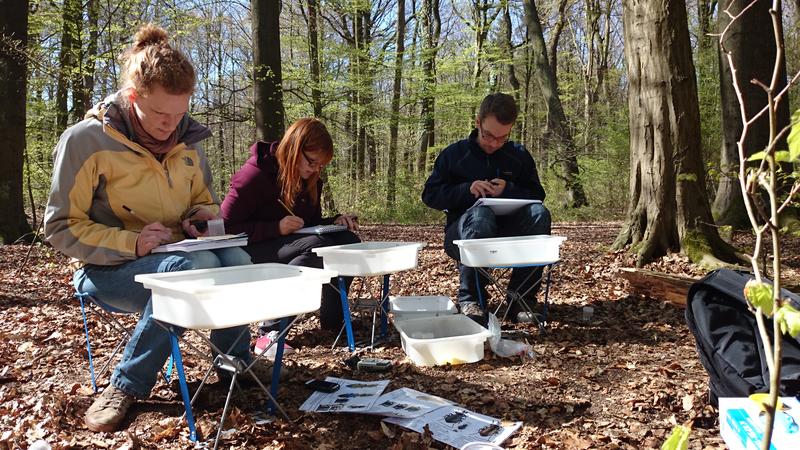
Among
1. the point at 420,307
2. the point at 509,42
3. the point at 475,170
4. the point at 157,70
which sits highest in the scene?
the point at 509,42

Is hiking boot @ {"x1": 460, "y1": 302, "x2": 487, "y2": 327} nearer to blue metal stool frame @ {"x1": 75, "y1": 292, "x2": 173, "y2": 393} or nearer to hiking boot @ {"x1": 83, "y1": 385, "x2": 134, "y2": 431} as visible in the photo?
blue metal stool frame @ {"x1": 75, "y1": 292, "x2": 173, "y2": 393}

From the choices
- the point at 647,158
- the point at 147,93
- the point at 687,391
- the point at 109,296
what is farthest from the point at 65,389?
the point at 647,158

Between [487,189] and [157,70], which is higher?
[157,70]

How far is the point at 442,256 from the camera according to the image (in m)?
5.21

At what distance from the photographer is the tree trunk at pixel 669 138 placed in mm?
3920

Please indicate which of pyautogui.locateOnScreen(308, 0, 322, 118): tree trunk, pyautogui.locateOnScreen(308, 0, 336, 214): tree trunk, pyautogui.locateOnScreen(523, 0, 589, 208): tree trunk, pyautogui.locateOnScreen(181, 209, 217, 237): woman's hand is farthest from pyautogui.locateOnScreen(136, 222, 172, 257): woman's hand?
pyautogui.locateOnScreen(523, 0, 589, 208): tree trunk

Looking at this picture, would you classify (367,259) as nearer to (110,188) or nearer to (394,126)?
(110,188)

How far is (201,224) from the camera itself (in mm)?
2275

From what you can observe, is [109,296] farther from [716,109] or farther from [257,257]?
→ [716,109]

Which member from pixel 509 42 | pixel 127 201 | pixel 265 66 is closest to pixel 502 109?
pixel 127 201

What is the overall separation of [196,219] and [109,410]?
77cm

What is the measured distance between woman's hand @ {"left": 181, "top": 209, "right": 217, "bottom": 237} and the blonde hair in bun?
1.70 feet

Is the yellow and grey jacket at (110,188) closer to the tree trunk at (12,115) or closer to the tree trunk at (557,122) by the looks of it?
the tree trunk at (12,115)

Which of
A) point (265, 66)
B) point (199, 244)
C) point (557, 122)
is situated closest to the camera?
point (199, 244)
